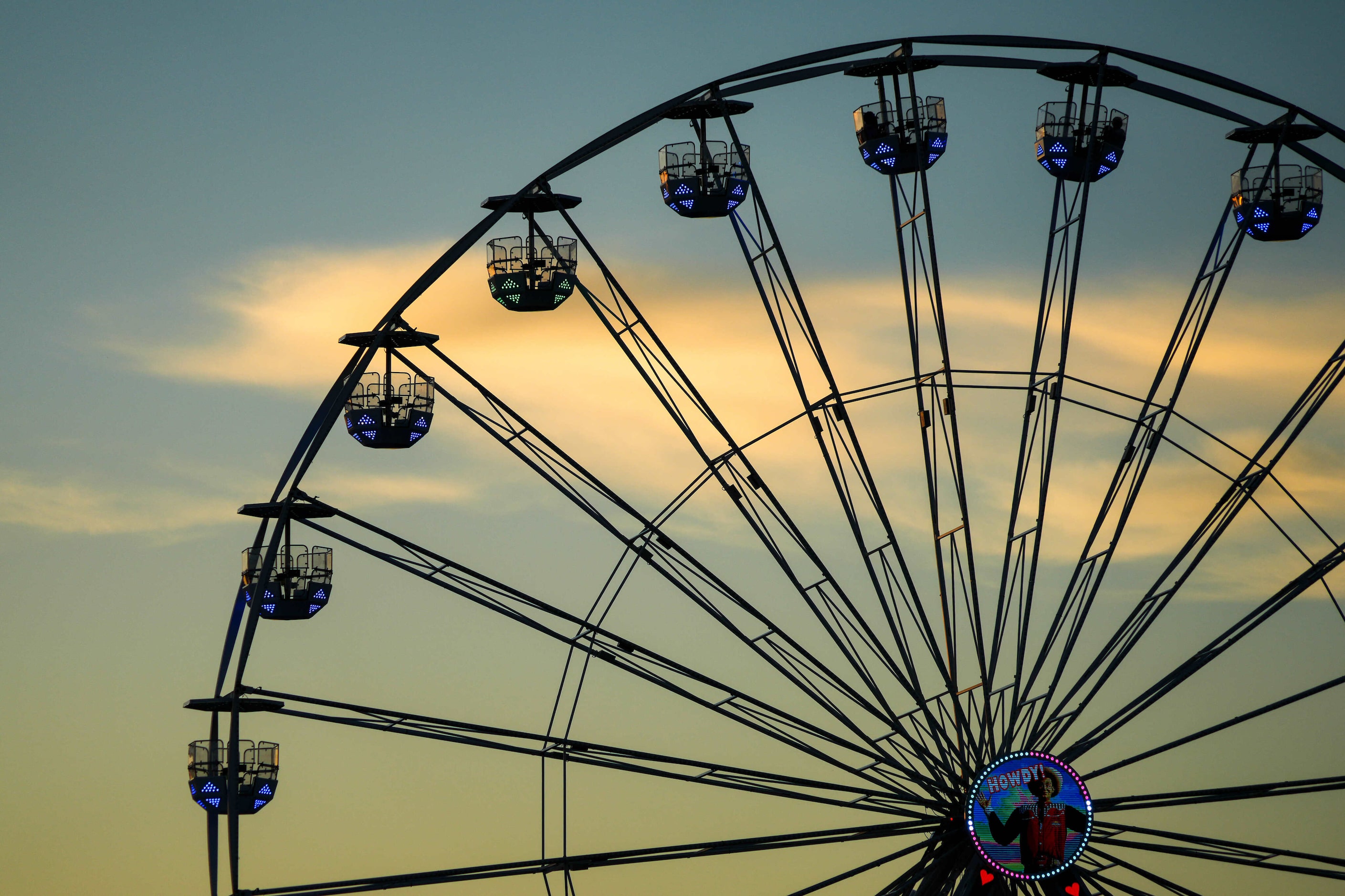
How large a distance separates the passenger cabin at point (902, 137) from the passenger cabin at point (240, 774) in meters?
12.6

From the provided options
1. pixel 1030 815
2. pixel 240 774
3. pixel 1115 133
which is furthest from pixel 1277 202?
pixel 240 774

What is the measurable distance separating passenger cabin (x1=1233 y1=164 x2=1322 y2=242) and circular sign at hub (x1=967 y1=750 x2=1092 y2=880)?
8996 mm

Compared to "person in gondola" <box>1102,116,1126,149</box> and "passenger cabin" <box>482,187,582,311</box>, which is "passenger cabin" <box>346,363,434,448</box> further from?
"person in gondola" <box>1102,116,1126,149</box>

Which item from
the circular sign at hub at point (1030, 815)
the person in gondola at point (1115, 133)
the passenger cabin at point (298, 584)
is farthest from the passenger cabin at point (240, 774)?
the person in gondola at point (1115, 133)

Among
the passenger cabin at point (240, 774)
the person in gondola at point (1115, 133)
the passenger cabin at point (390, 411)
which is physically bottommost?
the passenger cabin at point (240, 774)

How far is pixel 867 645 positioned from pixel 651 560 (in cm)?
309

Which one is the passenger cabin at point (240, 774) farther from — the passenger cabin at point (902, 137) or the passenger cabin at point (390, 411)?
the passenger cabin at point (902, 137)

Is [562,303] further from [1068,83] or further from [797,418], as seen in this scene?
[1068,83]

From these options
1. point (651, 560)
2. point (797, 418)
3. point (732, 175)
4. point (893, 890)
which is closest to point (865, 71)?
point (732, 175)

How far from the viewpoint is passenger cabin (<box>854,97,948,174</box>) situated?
97.8ft

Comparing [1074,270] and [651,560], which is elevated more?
[1074,270]

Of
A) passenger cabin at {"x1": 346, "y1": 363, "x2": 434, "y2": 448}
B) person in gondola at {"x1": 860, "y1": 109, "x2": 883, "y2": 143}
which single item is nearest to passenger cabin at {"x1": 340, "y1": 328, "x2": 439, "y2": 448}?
passenger cabin at {"x1": 346, "y1": 363, "x2": 434, "y2": 448}

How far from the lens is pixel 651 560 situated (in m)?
28.4

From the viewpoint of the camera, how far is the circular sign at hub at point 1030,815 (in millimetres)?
26859
